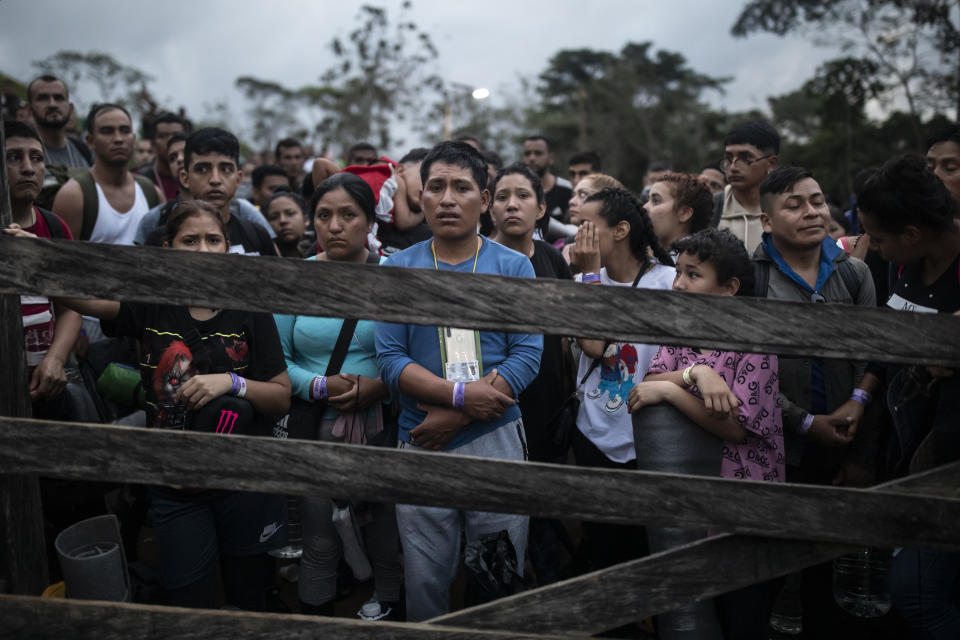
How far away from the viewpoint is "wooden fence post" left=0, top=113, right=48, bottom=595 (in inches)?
93.0

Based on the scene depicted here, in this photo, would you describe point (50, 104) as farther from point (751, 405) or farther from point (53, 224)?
point (751, 405)

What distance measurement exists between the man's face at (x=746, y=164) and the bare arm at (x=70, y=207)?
4.15m

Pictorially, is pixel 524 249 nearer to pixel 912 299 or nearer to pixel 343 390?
pixel 343 390

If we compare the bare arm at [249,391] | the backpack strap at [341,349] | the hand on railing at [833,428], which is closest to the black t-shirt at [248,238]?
the backpack strap at [341,349]

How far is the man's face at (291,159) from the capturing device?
337 inches

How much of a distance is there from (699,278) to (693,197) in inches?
48.9

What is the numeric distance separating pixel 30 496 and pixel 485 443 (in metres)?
1.66

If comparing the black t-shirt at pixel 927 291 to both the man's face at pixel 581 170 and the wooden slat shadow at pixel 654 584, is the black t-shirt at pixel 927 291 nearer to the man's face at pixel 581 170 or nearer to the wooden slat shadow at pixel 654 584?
the wooden slat shadow at pixel 654 584

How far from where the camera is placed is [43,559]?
2586 millimetres

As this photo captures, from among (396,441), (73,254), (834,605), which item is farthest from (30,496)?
(834,605)

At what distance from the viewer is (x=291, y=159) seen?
857cm

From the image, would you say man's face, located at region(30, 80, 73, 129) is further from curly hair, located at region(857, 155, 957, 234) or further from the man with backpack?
curly hair, located at region(857, 155, 957, 234)

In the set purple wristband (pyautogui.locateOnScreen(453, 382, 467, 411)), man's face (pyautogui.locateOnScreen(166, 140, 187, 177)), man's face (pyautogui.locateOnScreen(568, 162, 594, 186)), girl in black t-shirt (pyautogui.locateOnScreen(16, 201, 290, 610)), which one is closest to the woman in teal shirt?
girl in black t-shirt (pyautogui.locateOnScreen(16, 201, 290, 610))

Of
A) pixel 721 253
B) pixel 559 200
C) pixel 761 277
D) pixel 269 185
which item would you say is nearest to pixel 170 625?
pixel 721 253
